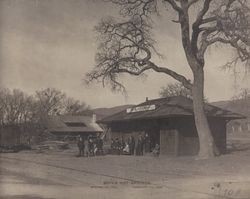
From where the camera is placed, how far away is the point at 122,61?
526 inches

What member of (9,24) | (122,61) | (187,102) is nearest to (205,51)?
(122,61)

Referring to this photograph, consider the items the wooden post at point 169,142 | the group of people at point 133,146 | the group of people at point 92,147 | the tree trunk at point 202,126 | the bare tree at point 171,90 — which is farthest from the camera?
the group of people at point 133,146

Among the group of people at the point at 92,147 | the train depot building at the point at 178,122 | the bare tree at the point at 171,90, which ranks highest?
the bare tree at the point at 171,90

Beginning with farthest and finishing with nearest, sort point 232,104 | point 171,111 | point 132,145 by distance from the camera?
point 132,145
point 171,111
point 232,104

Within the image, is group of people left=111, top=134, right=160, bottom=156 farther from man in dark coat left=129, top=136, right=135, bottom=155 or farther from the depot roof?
the depot roof

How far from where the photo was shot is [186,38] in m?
12.8

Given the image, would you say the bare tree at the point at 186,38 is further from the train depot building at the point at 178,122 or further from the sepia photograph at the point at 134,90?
the train depot building at the point at 178,122

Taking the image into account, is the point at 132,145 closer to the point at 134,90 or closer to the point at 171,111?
the point at 171,111

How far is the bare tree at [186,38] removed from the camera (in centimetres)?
1053

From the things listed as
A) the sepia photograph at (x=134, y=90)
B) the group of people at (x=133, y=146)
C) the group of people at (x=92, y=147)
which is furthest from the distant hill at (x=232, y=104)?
the group of people at (x=92, y=147)

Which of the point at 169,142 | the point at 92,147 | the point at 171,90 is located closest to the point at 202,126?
→ the point at 169,142

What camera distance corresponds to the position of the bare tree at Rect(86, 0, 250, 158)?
10531 millimetres

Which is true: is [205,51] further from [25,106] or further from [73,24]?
[73,24]

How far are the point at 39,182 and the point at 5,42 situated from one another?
2.38 meters
